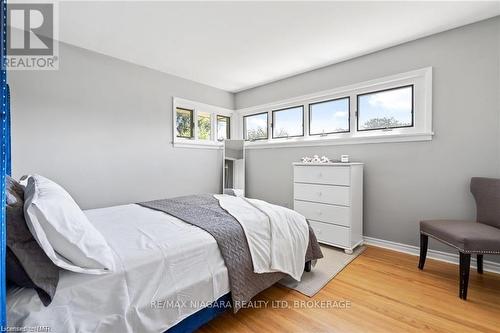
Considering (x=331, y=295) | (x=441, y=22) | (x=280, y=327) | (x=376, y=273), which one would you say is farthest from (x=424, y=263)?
(x=441, y=22)

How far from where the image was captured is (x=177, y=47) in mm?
2779

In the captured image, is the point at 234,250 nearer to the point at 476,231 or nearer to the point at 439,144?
the point at 476,231

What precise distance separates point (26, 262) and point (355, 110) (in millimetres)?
3422

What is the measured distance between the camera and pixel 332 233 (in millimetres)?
2838

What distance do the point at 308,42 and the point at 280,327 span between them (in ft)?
9.20

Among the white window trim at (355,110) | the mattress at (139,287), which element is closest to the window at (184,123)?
the white window trim at (355,110)

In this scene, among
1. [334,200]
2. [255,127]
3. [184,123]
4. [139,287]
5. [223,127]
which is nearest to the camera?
[139,287]

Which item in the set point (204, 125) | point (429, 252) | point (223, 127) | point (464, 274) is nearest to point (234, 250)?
point (464, 274)

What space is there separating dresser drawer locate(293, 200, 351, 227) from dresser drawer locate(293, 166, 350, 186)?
0.30m

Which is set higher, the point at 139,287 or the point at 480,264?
the point at 139,287

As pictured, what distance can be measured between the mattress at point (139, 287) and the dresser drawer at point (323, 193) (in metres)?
1.81

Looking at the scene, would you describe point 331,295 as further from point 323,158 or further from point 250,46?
point 250,46

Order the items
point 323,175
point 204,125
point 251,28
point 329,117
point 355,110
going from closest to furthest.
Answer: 1. point 251,28
2. point 323,175
3. point 355,110
4. point 329,117
5. point 204,125

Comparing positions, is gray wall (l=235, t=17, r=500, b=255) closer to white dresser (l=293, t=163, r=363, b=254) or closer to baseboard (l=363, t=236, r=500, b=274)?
baseboard (l=363, t=236, r=500, b=274)
